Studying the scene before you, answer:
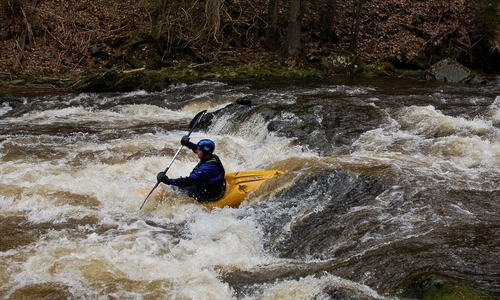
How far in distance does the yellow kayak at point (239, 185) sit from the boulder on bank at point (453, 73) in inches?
432

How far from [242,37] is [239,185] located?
498 inches

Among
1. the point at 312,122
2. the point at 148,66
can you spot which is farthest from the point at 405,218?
the point at 148,66

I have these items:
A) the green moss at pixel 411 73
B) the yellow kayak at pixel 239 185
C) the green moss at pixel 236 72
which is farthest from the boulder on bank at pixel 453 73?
the yellow kayak at pixel 239 185

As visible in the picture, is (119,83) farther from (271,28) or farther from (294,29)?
(271,28)

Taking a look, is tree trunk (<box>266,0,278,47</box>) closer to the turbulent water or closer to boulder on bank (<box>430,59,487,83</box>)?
boulder on bank (<box>430,59,487,83</box>)

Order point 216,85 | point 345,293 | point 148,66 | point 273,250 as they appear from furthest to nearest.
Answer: point 148,66 → point 216,85 → point 273,250 → point 345,293

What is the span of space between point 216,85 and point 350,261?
392 inches

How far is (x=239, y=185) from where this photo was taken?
6.30 metres

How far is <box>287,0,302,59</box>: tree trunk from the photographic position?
1664cm

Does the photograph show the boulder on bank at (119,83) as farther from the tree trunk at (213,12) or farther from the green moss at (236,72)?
the tree trunk at (213,12)

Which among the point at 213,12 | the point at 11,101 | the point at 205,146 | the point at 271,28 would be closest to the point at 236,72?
the point at 213,12

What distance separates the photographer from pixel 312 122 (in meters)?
9.39

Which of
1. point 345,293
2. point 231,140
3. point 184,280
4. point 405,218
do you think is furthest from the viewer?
point 231,140

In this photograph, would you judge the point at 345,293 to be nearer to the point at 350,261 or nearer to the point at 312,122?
the point at 350,261
